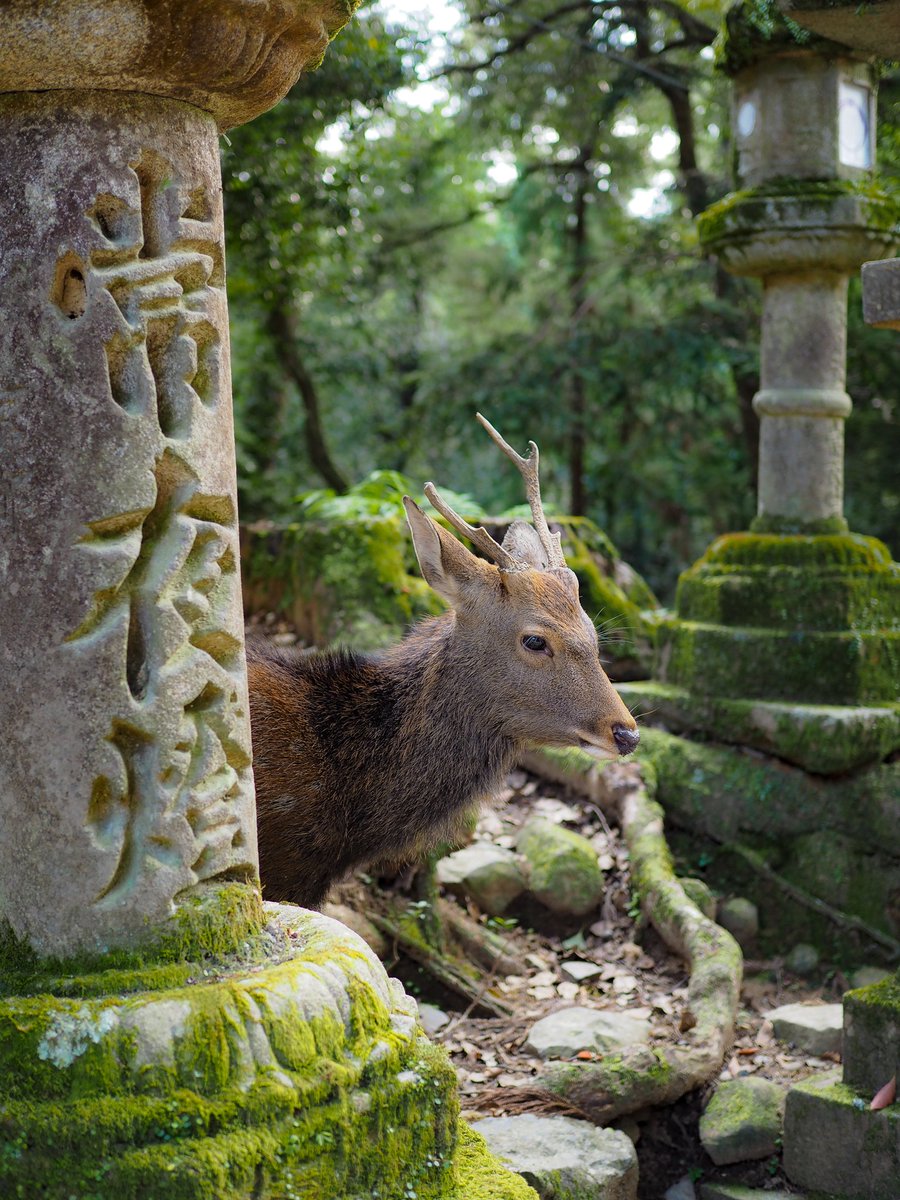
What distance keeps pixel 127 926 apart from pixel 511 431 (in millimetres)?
10055

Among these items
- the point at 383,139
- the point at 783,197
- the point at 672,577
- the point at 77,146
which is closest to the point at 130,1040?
the point at 77,146

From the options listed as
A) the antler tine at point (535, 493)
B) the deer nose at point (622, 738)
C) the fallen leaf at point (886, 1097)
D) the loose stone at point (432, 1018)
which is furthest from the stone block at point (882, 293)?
the loose stone at point (432, 1018)

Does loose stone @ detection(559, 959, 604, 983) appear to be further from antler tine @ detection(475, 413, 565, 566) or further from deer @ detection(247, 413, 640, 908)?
antler tine @ detection(475, 413, 565, 566)

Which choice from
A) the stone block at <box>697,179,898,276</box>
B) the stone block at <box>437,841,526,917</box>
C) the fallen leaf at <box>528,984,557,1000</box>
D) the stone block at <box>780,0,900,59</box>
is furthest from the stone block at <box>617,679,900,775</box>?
the stone block at <box>780,0,900,59</box>

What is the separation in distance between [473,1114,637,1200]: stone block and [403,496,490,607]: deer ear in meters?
1.88

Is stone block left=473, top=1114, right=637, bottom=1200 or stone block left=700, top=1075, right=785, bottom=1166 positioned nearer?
stone block left=473, top=1114, right=637, bottom=1200

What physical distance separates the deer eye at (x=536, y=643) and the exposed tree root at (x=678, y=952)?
1543 mm

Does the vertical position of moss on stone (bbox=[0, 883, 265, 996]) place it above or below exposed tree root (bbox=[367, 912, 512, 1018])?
above

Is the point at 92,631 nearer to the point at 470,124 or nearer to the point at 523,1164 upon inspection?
the point at 523,1164

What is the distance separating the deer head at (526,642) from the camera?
464 cm

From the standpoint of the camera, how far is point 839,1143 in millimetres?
4398

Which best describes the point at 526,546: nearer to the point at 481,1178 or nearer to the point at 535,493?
the point at 535,493

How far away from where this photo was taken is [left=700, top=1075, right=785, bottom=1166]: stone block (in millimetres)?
4711

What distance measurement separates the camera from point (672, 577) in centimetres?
1645
